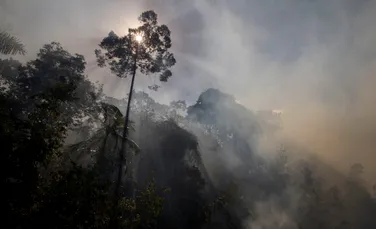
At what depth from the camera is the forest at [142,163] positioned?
10.7 meters

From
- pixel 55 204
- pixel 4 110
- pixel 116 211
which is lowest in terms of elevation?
pixel 55 204

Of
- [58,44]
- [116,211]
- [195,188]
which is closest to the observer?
[116,211]

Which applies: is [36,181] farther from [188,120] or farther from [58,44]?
[188,120]

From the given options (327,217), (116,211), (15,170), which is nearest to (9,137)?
(15,170)

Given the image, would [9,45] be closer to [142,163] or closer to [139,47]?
[139,47]

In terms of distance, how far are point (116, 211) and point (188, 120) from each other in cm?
4785

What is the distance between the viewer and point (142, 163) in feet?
123

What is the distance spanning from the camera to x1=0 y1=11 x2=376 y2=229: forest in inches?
420

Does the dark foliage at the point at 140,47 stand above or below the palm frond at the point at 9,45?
above

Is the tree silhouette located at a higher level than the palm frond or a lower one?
higher

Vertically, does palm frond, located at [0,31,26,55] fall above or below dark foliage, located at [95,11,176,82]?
below

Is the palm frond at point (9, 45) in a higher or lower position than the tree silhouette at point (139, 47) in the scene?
lower

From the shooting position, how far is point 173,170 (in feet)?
125

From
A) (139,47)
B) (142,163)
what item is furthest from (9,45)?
(142,163)
